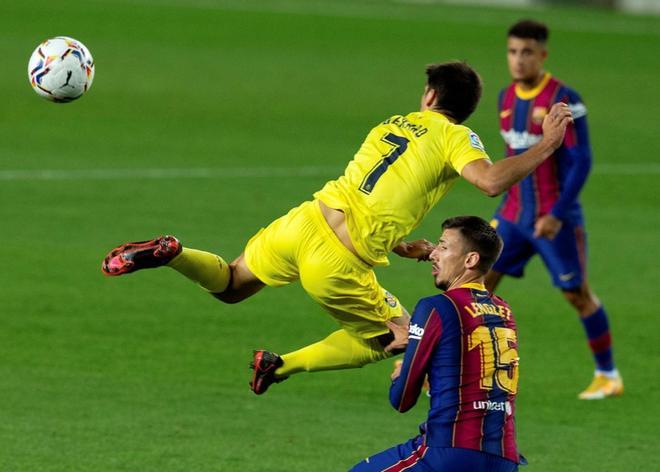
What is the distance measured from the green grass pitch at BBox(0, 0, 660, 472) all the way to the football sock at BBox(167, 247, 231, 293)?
1177 mm

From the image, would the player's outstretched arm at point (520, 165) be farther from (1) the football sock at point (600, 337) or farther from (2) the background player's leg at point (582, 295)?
(1) the football sock at point (600, 337)

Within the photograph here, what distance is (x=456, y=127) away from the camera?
25.8 feet

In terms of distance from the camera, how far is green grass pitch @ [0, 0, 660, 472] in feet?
31.8

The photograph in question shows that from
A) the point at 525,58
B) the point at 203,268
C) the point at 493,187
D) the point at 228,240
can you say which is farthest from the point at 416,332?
the point at 228,240

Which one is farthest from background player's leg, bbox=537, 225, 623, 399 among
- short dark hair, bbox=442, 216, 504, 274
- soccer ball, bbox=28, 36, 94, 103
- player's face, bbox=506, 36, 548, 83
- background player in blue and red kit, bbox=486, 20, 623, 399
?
short dark hair, bbox=442, 216, 504, 274

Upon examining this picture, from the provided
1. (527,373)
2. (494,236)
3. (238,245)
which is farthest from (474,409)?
(238,245)

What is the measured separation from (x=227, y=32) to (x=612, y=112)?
1102 centimetres

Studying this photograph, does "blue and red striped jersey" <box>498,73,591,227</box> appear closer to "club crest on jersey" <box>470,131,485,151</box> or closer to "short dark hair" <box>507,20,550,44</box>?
"short dark hair" <box>507,20,550,44</box>

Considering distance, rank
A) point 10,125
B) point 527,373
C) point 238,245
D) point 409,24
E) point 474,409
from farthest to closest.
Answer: point 409,24, point 10,125, point 238,245, point 527,373, point 474,409

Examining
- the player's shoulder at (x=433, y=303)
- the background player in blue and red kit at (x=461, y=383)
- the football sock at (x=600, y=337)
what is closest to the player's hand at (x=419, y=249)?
the background player in blue and red kit at (x=461, y=383)

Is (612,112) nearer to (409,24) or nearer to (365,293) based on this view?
(409,24)

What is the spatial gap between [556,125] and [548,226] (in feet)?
11.4

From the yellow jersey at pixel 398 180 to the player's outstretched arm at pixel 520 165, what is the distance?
31cm

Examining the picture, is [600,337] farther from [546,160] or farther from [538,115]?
[538,115]
